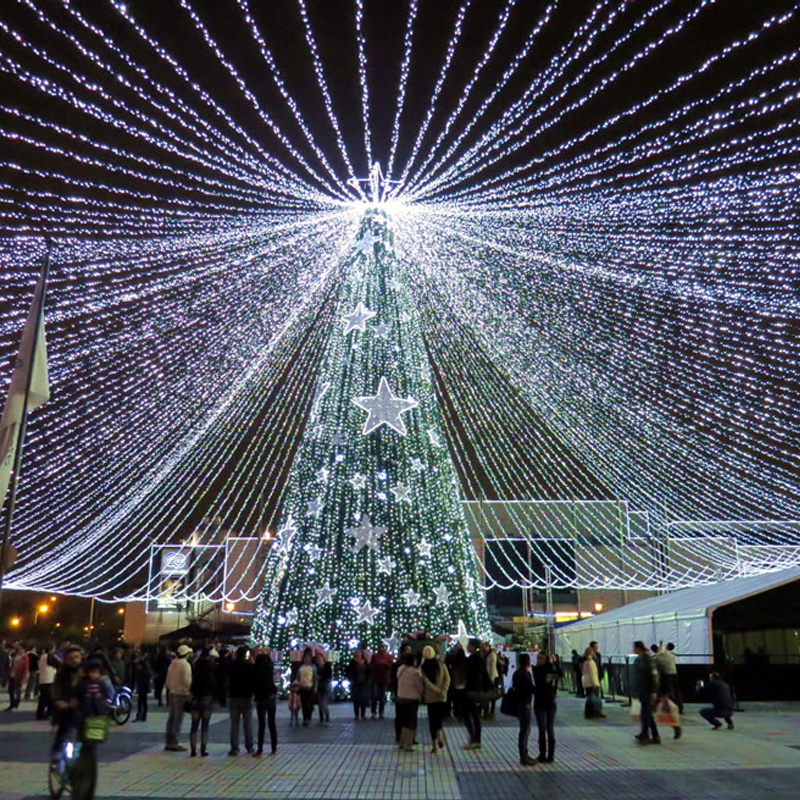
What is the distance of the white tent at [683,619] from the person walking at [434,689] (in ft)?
30.4

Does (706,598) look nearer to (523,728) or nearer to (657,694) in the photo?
(657,694)

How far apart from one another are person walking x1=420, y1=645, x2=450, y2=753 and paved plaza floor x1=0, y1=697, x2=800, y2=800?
33 centimetres

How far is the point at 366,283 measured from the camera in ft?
62.7

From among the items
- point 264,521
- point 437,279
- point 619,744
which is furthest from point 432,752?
point 264,521

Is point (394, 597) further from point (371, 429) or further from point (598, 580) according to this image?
point (598, 580)

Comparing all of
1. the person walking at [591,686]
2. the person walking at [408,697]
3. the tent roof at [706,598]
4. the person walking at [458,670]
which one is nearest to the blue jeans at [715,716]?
the person walking at [591,686]

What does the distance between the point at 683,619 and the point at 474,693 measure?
9659 mm

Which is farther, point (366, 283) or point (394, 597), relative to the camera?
point (366, 283)

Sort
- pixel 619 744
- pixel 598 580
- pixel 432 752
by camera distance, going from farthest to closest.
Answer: pixel 598 580 → pixel 619 744 → pixel 432 752

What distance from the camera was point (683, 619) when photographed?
62.8 feet

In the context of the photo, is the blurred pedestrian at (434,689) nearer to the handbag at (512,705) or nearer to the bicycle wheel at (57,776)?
the handbag at (512,705)

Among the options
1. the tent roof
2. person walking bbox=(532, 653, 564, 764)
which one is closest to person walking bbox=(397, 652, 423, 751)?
person walking bbox=(532, 653, 564, 764)

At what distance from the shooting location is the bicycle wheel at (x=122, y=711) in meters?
14.5

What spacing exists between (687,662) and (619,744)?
27.3 feet
